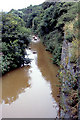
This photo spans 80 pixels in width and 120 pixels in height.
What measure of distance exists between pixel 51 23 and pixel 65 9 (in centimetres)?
172

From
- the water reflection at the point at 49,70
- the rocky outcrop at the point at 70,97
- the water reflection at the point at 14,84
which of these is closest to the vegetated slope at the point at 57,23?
the water reflection at the point at 49,70

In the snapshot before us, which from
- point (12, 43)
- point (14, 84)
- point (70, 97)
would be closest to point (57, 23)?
point (12, 43)

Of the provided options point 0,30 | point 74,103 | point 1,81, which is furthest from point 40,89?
point 0,30

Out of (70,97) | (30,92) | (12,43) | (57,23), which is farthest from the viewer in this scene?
(57,23)

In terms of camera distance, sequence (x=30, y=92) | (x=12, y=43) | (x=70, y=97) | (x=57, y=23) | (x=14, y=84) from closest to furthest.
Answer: (x=70, y=97), (x=30, y=92), (x=14, y=84), (x=12, y=43), (x=57, y=23)

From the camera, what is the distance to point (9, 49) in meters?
7.09

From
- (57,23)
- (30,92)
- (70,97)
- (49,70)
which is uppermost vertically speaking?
(57,23)

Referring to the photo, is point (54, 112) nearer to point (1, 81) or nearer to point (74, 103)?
point (74, 103)

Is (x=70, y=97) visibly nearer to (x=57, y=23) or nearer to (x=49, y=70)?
(x=49, y=70)

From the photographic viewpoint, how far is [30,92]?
5332mm

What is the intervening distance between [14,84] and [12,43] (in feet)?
7.72

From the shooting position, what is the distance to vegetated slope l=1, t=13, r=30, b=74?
6.81m

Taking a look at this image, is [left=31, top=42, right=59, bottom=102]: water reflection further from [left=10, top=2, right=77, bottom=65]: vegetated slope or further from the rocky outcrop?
the rocky outcrop

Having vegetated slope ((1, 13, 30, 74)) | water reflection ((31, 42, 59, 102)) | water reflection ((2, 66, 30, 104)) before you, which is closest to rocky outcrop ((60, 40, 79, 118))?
water reflection ((31, 42, 59, 102))
